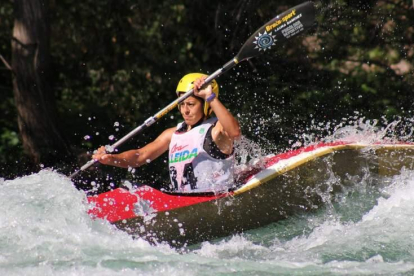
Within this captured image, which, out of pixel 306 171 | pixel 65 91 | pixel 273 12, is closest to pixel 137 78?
pixel 65 91

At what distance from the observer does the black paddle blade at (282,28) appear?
6.29m

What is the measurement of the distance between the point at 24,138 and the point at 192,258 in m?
4.54

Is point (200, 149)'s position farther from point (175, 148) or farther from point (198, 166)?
point (175, 148)

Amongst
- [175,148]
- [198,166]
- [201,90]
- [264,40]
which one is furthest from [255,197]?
[264,40]

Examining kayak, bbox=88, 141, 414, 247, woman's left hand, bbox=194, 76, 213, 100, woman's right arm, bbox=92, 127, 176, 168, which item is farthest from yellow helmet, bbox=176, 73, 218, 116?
kayak, bbox=88, 141, 414, 247

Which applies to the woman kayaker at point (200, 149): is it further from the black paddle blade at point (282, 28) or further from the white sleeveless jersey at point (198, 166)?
the black paddle blade at point (282, 28)

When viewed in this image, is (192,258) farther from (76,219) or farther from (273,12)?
(273,12)

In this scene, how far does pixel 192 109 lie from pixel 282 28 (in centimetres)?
104

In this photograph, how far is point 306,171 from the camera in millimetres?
5961

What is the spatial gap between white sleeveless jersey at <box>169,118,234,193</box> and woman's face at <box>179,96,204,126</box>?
0.07m

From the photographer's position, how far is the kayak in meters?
5.58

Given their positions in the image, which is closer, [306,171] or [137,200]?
[137,200]

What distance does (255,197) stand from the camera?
5.84 meters

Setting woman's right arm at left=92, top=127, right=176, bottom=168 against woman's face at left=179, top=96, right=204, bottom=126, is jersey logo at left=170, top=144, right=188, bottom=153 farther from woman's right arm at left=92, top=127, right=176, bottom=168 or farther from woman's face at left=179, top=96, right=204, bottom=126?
woman's right arm at left=92, top=127, right=176, bottom=168
